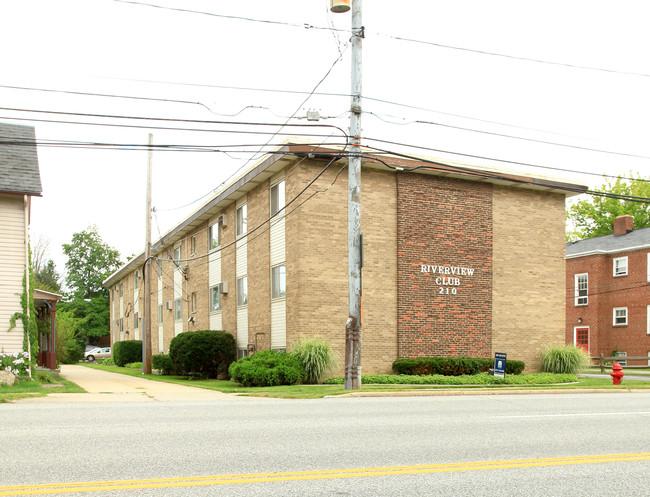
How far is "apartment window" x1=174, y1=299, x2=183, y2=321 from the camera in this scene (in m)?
36.1

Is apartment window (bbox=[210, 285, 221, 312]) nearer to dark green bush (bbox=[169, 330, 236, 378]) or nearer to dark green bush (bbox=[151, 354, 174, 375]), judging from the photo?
dark green bush (bbox=[151, 354, 174, 375])

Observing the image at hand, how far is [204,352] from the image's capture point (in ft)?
82.1

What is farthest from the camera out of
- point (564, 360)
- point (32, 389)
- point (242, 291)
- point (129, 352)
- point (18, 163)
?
point (129, 352)

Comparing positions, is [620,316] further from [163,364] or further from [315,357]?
[315,357]

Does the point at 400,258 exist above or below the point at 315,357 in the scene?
above

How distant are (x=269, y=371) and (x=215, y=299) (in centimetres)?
1148

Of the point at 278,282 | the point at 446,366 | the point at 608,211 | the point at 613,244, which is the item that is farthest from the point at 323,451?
the point at 608,211

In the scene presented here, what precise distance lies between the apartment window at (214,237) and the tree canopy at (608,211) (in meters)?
36.3

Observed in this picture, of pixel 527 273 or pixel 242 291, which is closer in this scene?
pixel 527 273

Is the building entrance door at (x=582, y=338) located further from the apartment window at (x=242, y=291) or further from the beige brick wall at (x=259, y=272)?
the beige brick wall at (x=259, y=272)

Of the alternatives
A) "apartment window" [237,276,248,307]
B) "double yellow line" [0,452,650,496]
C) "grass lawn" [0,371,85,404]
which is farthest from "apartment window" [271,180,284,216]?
"double yellow line" [0,452,650,496]

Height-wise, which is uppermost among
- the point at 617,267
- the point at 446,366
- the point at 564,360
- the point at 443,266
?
the point at 617,267

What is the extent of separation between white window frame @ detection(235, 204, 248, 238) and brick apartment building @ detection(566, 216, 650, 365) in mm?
26387

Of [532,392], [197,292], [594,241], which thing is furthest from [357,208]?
[594,241]
